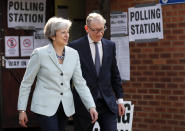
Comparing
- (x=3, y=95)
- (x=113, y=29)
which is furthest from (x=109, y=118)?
(x=3, y=95)

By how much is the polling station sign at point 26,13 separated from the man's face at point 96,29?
12.6ft

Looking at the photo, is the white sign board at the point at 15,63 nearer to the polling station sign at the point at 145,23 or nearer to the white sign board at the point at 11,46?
the white sign board at the point at 11,46

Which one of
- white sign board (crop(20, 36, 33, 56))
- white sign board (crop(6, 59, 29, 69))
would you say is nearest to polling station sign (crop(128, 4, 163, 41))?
white sign board (crop(20, 36, 33, 56))

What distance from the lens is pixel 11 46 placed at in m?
9.20

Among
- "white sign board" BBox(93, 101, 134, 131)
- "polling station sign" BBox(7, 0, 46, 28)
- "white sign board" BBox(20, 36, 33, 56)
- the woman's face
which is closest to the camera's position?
the woman's face

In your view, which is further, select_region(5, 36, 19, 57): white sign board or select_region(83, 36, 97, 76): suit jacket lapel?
select_region(5, 36, 19, 57): white sign board

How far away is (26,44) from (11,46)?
288 mm

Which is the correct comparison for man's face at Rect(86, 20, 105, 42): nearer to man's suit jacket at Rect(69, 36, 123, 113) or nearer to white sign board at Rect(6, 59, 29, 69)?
man's suit jacket at Rect(69, 36, 123, 113)

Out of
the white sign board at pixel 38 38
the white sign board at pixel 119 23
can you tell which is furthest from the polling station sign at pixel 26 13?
the white sign board at pixel 119 23

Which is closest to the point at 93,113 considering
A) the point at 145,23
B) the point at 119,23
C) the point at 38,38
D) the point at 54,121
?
the point at 54,121

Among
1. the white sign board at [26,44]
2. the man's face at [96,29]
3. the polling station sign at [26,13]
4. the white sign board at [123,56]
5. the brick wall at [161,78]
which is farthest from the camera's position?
the white sign board at [26,44]

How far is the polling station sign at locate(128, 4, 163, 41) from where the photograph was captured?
766cm

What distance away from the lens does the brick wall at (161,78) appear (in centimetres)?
749

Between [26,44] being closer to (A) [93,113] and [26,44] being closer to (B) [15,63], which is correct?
(B) [15,63]
